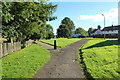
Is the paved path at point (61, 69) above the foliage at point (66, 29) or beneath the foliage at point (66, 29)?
beneath

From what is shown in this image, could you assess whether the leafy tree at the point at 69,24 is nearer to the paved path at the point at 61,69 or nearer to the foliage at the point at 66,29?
the foliage at the point at 66,29

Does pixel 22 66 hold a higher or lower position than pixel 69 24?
lower

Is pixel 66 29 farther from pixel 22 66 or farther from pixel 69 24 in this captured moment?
pixel 22 66

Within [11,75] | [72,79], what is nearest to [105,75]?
[72,79]

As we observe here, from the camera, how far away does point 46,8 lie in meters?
11.4

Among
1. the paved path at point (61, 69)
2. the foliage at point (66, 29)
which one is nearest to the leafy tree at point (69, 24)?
the foliage at point (66, 29)

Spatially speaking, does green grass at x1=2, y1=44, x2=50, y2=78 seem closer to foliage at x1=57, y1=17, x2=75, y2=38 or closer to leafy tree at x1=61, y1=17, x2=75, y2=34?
foliage at x1=57, y1=17, x2=75, y2=38

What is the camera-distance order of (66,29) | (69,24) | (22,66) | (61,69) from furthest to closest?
(69,24) → (66,29) → (22,66) → (61,69)

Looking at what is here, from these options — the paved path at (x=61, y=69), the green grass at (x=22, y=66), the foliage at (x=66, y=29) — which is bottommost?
the paved path at (x=61, y=69)

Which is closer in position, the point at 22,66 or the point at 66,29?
the point at 22,66

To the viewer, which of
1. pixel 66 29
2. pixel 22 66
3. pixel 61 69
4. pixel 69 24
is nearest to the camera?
pixel 61 69

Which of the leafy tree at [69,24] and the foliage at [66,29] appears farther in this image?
the leafy tree at [69,24]

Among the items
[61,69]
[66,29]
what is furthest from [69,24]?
[61,69]

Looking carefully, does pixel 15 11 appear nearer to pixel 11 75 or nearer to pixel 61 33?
pixel 11 75
